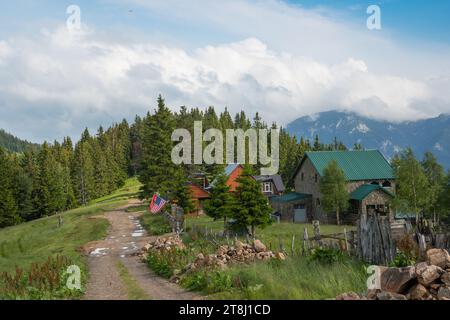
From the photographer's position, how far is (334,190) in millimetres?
49125

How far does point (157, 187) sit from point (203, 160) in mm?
27063

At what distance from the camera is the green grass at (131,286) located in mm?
15818

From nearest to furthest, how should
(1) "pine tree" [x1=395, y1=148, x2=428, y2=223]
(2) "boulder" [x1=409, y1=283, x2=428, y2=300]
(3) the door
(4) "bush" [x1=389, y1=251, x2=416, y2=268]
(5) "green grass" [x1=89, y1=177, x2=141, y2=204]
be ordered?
(2) "boulder" [x1=409, y1=283, x2=428, y2=300] < (4) "bush" [x1=389, y1=251, x2=416, y2=268] < (1) "pine tree" [x1=395, y1=148, x2=428, y2=223] < (3) the door < (5) "green grass" [x1=89, y1=177, x2=141, y2=204]

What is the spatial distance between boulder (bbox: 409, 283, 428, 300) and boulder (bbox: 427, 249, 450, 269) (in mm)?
1811

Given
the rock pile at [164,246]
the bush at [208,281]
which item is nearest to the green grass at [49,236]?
the rock pile at [164,246]

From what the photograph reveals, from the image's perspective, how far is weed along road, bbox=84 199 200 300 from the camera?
1650 cm

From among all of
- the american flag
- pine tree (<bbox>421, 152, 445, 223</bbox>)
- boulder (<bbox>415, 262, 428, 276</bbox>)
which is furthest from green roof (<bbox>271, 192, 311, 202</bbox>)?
boulder (<bbox>415, 262, 428, 276</bbox>)

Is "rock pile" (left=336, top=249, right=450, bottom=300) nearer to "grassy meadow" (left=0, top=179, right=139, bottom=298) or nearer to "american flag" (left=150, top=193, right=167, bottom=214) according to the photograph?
"grassy meadow" (left=0, top=179, right=139, bottom=298)

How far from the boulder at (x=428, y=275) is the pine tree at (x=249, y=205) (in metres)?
21.1
